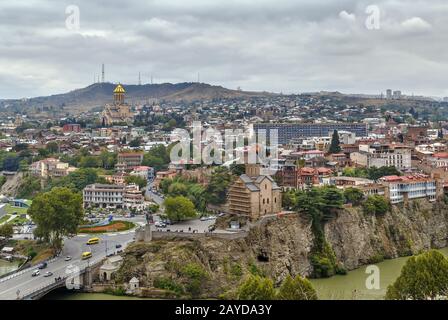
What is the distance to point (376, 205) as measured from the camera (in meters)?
23.4

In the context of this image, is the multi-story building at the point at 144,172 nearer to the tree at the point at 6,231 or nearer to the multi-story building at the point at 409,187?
the tree at the point at 6,231

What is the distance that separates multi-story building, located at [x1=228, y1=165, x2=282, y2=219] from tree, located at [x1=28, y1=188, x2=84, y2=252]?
16.3ft

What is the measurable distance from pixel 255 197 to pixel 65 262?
602 cm

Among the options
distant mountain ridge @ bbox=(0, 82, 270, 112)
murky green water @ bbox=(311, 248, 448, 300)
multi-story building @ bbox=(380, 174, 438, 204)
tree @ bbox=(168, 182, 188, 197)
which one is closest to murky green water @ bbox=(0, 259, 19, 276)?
tree @ bbox=(168, 182, 188, 197)

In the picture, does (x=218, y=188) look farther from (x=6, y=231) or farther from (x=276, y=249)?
(x=6, y=231)

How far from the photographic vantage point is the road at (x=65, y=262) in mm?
16172

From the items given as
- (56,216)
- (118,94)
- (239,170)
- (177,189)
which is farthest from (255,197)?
(118,94)

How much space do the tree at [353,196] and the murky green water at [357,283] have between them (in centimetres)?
230

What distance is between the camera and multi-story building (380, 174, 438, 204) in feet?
80.9

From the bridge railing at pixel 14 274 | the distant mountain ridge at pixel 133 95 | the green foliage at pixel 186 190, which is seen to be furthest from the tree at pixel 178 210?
the distant mountain ridge at pixel 133 95

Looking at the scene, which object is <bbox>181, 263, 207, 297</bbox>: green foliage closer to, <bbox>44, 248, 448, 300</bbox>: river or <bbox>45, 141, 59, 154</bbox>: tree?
<bbox>44, 248, 448, 300</bbox>: river
